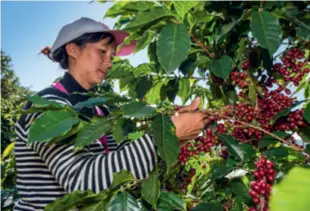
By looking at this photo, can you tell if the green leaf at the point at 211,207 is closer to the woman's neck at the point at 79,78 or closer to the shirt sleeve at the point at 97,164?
the shirt sleeve at the point at 97,164

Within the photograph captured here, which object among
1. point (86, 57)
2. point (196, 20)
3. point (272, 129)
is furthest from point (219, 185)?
point (86, 57)

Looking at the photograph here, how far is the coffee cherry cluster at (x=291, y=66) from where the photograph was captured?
5.45ft

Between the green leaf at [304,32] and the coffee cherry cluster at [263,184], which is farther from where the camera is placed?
the green leaf at [304,32]

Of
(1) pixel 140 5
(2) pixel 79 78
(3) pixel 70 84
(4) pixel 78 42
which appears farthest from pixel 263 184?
(4) pixel 78 42

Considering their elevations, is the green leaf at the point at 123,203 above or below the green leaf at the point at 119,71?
below

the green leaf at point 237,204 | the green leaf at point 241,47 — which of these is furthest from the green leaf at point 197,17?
the green leaf at point 237,204

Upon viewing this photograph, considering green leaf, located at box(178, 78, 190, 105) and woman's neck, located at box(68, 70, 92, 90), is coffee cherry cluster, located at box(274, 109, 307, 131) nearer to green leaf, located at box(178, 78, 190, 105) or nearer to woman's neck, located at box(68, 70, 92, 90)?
green leaf, located at box(178, 78, 190, 105)

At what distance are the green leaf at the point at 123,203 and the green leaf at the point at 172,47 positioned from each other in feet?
1.40

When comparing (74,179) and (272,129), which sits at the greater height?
(74,179)

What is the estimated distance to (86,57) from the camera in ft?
6.86

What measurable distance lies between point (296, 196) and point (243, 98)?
4.94ft

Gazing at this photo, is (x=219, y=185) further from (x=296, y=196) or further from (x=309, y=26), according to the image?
(x=296, y=196)

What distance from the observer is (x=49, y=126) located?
1189 millimetres

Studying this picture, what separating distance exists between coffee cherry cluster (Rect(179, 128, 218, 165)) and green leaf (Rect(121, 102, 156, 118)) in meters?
0.41
